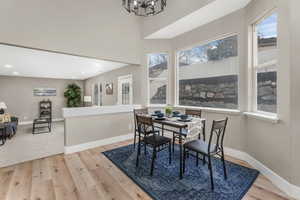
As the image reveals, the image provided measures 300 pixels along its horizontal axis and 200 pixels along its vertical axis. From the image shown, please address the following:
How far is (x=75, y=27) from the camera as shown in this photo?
2.85 meters

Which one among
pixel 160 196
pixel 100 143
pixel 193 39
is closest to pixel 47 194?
pixel 160 196

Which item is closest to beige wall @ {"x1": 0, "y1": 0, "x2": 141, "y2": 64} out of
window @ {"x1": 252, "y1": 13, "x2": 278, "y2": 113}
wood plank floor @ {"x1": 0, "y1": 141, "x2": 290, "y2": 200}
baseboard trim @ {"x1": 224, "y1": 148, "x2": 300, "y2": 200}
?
wood plank floor @ {"x1": 0, "y1": 141, "x2": 290, "y2": 200}

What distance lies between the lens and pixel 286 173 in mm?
1747

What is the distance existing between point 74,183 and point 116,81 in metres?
3.80

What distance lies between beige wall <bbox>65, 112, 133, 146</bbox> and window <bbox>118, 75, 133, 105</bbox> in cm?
86

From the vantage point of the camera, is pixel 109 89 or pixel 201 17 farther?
pixel 109 89

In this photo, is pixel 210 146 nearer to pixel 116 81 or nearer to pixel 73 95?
pixel 116 81

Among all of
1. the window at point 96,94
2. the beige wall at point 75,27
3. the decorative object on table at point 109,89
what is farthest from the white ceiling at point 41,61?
the window at point 96,94

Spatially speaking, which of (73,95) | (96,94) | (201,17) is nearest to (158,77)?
(201,17)

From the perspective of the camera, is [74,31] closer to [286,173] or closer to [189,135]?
[189,135]

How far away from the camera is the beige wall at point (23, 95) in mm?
6461

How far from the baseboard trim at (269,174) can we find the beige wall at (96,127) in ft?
8.35

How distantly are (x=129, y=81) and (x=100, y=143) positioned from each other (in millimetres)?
2117

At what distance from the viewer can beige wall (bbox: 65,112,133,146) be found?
2988 mm
